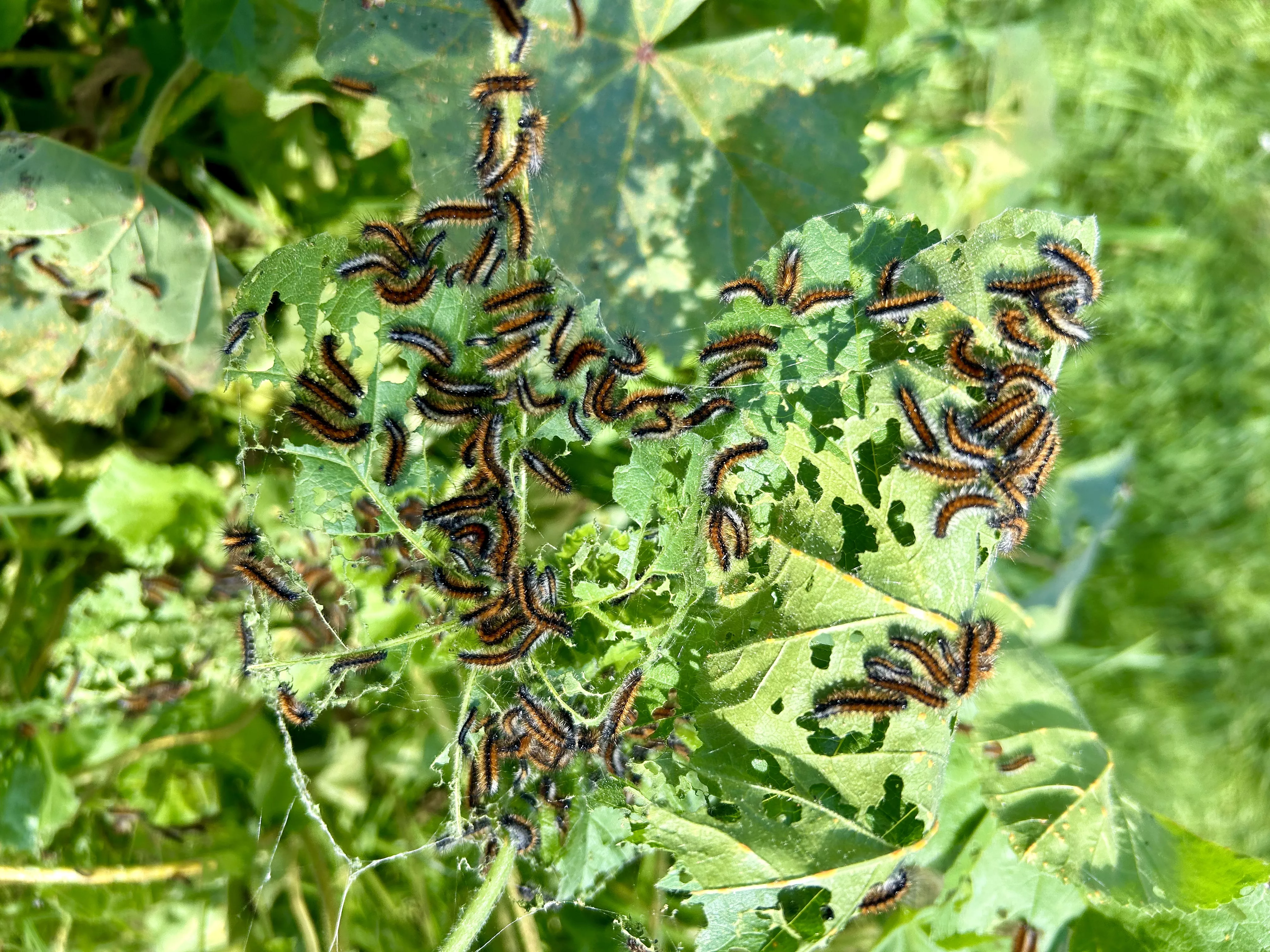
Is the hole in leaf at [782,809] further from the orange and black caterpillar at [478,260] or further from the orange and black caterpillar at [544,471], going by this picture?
the orange and black caterpillar at [478,260]

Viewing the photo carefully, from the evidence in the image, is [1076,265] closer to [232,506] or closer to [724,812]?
[724,812]

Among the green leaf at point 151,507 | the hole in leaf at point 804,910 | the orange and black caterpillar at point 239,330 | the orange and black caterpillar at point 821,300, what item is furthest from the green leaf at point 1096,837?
the green leaf at point 151,507

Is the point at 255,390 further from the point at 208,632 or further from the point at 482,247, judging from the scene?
the point at 482,247

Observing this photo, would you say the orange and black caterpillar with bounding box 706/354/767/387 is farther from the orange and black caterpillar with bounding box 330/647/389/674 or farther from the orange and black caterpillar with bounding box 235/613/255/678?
the orange and black caterpillar with bounding box 235/613/255/678

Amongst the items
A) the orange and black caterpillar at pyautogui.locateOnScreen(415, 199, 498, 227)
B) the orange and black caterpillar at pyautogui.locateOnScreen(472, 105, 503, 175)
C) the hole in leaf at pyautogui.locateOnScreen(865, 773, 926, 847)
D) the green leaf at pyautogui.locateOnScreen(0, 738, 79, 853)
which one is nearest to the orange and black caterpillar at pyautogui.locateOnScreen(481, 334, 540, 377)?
the orange and black caterpillar at pyautogui.locateOnScreen(415, 199, 498, 227)

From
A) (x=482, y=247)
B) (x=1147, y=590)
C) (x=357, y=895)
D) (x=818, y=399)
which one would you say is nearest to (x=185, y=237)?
(x=482, y=247)

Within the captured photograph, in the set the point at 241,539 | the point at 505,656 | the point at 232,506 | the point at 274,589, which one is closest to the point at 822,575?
the point at 505,656
